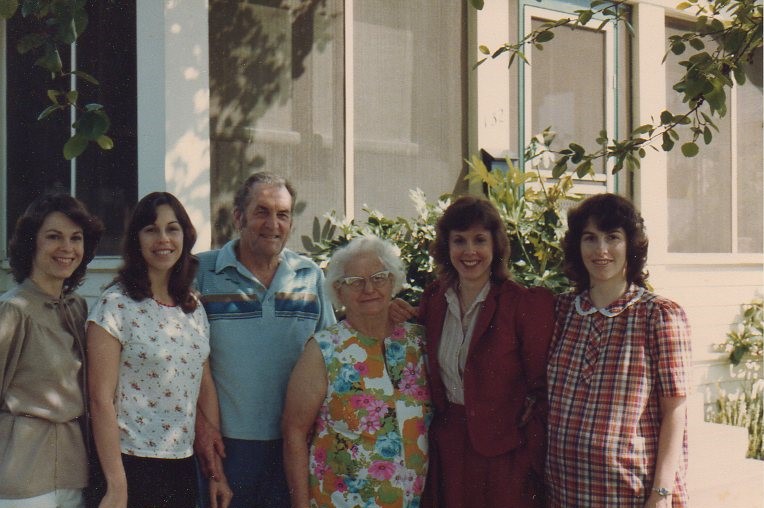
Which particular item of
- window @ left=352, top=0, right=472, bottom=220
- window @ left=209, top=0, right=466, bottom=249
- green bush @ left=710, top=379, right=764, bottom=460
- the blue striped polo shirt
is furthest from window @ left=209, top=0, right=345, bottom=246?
green bush @ left=710, top=379, right=764, bottom=460

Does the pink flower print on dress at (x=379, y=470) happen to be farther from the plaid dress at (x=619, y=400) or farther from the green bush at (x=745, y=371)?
the green bush at (x=745, y=371)

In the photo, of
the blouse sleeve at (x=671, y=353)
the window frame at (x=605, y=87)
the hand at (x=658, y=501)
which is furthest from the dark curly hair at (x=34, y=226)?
the window frame at (x=605, y=87)

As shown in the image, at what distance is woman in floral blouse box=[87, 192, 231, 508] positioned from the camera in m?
2.65

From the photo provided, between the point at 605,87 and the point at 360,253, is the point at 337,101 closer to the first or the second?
the point at 605,87

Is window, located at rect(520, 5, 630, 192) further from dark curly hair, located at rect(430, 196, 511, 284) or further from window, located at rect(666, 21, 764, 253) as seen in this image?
dark curly hair, located at rect(430, 196, 511, 284)

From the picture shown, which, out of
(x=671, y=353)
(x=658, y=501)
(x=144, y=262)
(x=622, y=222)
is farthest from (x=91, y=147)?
(x=658, y=501)

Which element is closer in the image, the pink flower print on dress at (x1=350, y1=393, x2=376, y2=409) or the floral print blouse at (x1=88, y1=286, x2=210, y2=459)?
the floral print blouse at (x1=88, y1=286, x2=210, y2=459)

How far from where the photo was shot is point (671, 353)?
8.91 ft

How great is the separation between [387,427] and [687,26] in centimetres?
593

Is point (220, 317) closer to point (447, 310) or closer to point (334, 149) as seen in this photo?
point (447, 310)

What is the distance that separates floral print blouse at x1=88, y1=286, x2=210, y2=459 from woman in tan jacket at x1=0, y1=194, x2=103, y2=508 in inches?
5.1

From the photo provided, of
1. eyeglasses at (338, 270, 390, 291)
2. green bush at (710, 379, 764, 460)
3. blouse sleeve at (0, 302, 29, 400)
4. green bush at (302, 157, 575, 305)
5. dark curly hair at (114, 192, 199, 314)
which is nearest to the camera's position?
blouse sleeve at (0, 302, 29, 400)

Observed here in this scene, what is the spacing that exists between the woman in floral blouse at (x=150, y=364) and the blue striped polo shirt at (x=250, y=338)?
0.14 m

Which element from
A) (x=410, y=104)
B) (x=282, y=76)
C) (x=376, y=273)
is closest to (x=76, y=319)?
(x=376, y=273)
